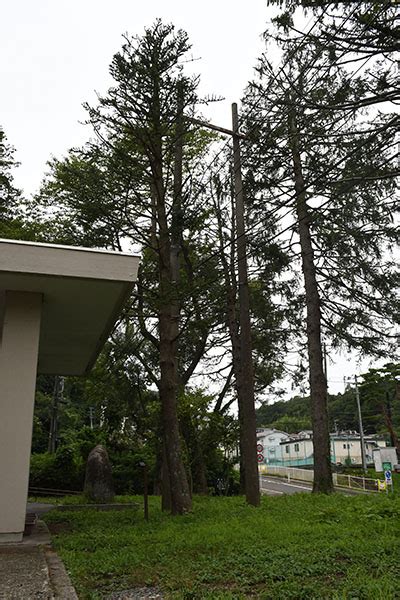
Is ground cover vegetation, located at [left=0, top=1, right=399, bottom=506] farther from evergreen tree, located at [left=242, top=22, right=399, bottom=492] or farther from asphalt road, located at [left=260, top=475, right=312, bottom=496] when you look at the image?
asphalt road, located at [left=260, top=475, right=312, bottom=496]

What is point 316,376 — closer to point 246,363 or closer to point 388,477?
point 246,363

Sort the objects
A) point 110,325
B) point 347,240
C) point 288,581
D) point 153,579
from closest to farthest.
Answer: point 288,581 → point 153,579 → point 110,325 → point 347,240

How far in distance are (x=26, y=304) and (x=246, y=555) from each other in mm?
4376

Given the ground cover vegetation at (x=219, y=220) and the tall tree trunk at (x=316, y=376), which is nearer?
the ground cover vegetation at (x=219, y=220)

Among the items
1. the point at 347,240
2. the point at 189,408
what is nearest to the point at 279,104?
the point at 347,240

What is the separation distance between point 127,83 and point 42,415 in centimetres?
2557

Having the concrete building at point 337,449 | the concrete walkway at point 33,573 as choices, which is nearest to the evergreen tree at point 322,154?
the concrete walkway at point 33,573

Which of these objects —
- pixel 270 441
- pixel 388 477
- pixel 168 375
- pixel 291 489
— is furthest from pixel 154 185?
pixel 270 441

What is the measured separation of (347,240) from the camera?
13227 mm

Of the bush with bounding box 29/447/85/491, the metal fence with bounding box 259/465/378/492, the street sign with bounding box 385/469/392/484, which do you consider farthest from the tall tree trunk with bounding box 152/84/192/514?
the metal fence with bounding box 259/465/378/492

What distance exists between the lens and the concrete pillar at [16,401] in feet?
21.6

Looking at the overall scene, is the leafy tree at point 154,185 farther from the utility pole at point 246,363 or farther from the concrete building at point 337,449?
the concrete building at point 337,449

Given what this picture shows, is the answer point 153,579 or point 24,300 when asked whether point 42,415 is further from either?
point 153,579

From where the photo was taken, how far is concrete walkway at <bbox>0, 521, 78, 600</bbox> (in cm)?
391
